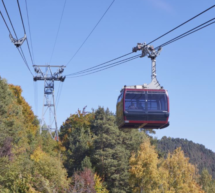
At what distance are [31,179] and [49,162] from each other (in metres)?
5.11

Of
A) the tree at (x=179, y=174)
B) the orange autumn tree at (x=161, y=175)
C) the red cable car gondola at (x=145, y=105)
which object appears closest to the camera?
the red cable car gondola at (x=145, y=105)

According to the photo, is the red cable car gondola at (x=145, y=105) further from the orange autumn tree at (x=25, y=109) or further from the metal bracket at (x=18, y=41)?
the orange autumn tree at (x=25, y=109)

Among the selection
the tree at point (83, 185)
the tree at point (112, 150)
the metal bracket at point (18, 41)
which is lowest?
the tree at point (83, 185)

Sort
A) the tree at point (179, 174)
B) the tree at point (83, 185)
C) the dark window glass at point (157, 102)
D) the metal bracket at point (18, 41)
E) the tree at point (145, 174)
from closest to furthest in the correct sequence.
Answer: the dark window glass at point (157, 102) → the metal bracket at point (18, 41) → the tree at point (83, 185) → the tree at point (179, 174) → the tree at point (145, 174)

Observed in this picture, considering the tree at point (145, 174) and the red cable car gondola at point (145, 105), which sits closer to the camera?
the red cable car gondola at point (145, 105)

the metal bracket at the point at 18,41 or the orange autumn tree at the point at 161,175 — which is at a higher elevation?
the metal bracket at the point at 18,41

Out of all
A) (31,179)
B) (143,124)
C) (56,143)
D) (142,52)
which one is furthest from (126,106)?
(56,143)

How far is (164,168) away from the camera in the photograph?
55656 millimetres

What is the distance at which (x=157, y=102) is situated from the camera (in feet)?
76.4

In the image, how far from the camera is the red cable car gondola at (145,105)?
23047mm

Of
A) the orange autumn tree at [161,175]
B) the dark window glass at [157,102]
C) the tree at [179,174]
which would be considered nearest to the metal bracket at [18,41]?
the dark window glass at [157,102]

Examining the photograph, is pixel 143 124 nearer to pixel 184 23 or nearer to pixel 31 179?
pixel 184 23

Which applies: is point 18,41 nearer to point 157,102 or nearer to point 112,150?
point 157,102

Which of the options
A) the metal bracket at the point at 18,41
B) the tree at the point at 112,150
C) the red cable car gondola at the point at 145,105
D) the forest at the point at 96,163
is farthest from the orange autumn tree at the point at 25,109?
the red cable car gondola at the point at 145,105
